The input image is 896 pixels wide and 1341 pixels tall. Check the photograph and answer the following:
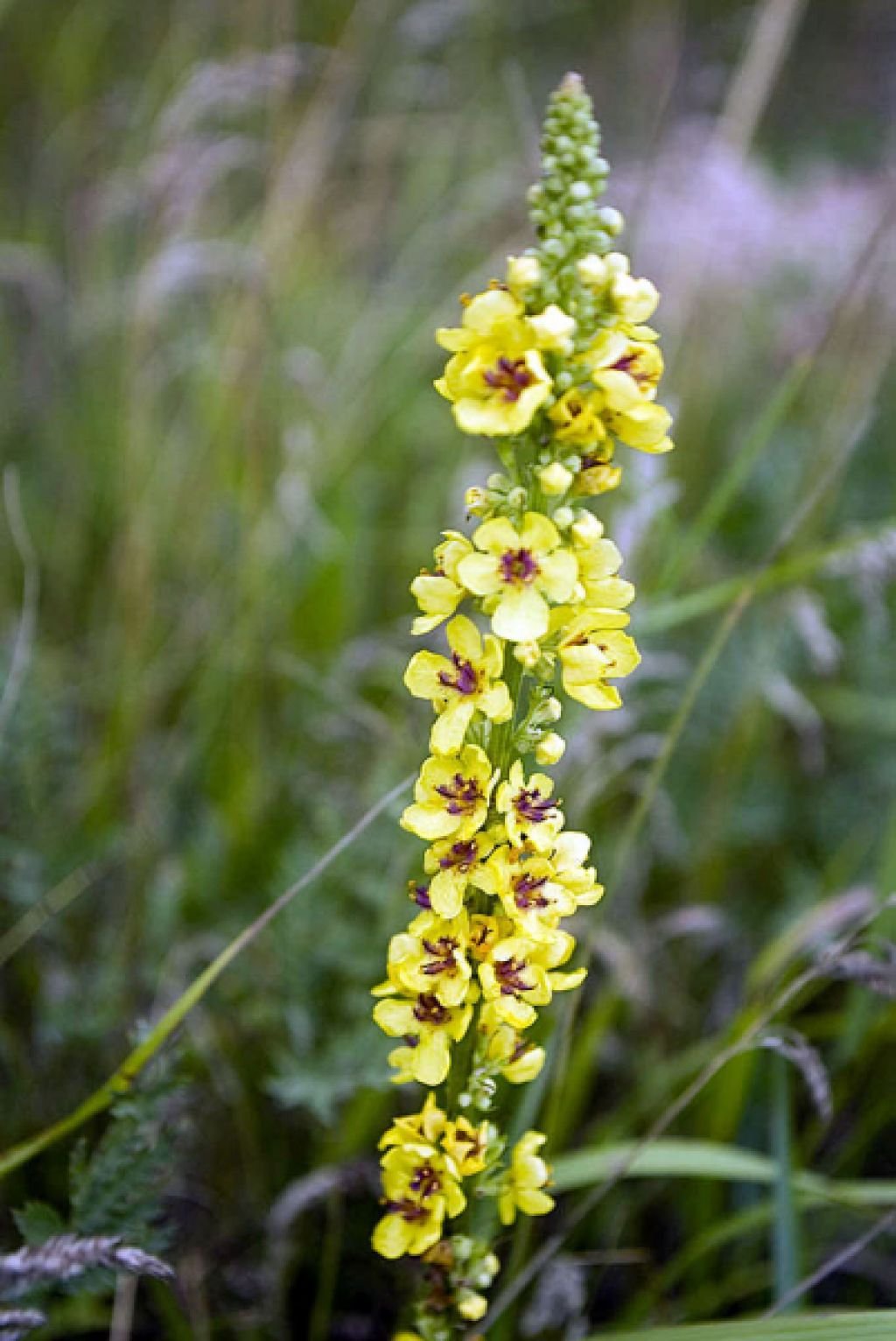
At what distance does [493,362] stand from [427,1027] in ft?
2.17

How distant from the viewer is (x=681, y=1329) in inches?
49.0

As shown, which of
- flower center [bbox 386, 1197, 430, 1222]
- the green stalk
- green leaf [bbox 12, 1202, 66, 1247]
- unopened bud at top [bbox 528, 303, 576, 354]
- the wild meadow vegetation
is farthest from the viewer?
the wild meadow vegetation

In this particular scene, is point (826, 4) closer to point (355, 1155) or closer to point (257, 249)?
point (257, 249)

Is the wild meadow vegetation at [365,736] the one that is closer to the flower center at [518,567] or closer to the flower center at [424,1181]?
the flower center at [424,1181]

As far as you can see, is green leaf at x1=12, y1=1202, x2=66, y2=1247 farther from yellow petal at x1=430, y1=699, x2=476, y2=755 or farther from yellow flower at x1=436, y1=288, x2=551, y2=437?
yellow flower at x1=436, y1=288, x2=551, y2=437

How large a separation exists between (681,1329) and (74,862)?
1.43 meters

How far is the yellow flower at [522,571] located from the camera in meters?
1.03

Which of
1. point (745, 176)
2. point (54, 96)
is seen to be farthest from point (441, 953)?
point (54, 96)

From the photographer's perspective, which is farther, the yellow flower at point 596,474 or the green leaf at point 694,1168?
the green leaf at point 694,1168

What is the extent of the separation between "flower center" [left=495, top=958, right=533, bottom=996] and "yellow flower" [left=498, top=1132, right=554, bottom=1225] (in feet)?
0.68

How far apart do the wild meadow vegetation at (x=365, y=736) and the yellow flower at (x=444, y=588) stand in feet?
1.21

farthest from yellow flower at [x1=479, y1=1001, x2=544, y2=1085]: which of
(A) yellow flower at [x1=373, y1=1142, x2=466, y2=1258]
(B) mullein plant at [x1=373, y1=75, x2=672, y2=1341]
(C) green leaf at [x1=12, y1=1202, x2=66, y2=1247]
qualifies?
(C) green leaf at [x1=12, y1=1202, x2=66, y2=1247]

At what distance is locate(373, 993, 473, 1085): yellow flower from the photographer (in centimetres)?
113

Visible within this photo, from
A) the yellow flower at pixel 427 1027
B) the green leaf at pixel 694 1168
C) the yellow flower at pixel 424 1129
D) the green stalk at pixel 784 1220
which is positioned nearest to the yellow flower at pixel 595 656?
the yellow flower at pixel 427 1027
